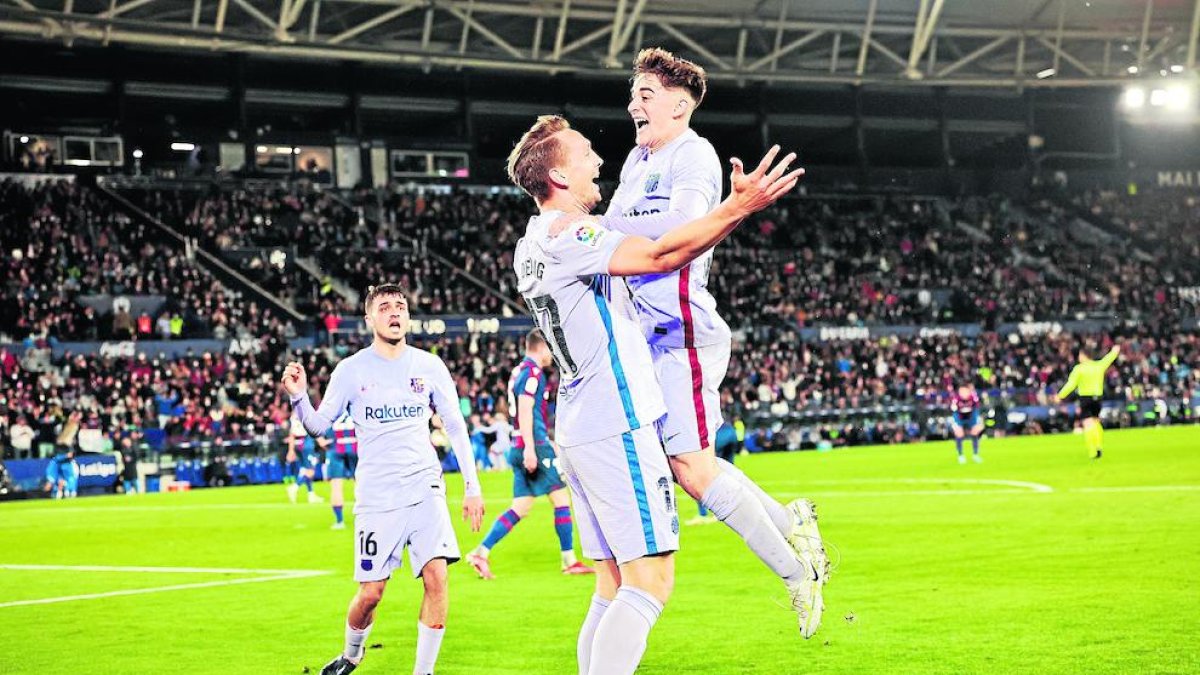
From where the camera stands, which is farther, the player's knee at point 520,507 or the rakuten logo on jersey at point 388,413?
the player's knee at point 520,507

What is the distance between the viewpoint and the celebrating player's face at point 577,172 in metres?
6.17

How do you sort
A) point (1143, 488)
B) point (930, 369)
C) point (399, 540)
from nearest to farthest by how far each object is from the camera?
point (399, 540) < point (1143, 488) < point (930, 369)

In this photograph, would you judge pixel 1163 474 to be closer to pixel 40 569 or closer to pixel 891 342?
pixel 40 569

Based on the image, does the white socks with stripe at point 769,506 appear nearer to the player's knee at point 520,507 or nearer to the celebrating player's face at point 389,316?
the celebrating player's face at point 389,316

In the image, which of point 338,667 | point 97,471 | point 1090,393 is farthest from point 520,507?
point 97,471

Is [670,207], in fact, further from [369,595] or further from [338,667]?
[338,667]

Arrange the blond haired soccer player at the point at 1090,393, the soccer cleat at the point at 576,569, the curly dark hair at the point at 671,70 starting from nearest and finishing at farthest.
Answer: the curly dark hair at the point at 671,70, the soccer cleat at the point at 576,569, the blond haired soccer player at the point at 1090,393


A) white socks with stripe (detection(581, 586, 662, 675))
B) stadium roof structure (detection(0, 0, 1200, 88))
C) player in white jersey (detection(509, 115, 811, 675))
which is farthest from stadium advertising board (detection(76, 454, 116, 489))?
white socks with stripe (detection(581, 586, 662, 675))

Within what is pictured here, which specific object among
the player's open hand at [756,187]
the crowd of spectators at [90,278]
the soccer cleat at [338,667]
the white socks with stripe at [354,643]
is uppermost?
the crowd of spectators at [90,278]

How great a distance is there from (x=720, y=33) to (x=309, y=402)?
138 feet

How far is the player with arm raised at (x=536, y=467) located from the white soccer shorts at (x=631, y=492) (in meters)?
7.95

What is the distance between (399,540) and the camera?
888cm

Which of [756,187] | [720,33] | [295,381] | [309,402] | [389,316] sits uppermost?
[720,33]

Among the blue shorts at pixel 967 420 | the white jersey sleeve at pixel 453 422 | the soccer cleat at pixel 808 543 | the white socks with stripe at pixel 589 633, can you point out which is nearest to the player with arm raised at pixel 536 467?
the white jersey sleeve at pixel 453 422
